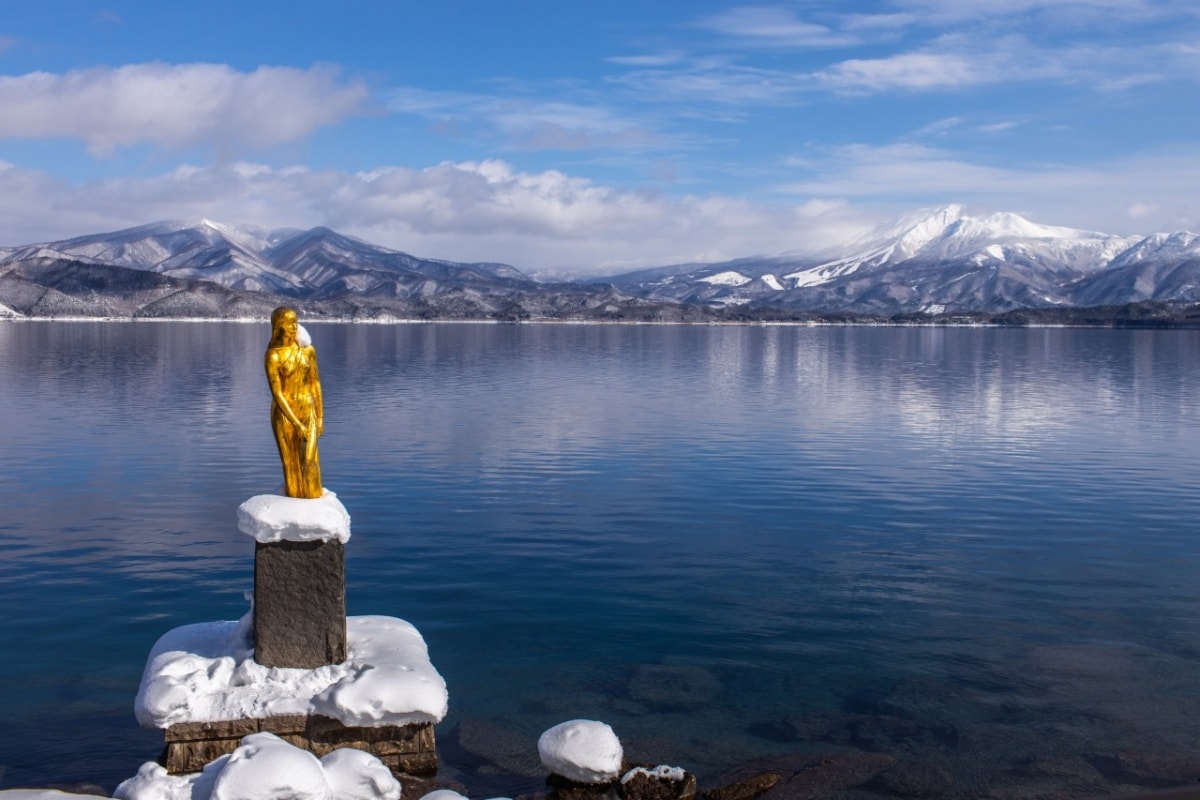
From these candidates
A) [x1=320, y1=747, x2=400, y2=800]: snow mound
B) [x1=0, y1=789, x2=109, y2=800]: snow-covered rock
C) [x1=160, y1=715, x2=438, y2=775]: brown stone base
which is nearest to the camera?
[x1=0, y1=789, x2=109, y2=800]: snow-covered rock

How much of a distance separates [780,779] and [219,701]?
18.6ft

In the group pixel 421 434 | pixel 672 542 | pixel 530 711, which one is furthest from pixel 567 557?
pixel 421 434

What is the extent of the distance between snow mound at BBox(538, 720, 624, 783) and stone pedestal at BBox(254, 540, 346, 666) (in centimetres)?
243

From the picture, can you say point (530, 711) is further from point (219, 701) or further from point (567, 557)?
point (567, 557)

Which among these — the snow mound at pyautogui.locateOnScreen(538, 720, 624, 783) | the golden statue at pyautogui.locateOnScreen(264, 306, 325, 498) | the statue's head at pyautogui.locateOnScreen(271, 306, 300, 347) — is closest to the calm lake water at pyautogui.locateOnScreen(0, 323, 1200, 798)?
the snow mound at pyautogui.locateOnScreen(538, 720, 624, 783)

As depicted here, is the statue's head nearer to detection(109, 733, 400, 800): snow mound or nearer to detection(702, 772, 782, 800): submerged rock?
detection(109, 733, 400, 800): snow mound

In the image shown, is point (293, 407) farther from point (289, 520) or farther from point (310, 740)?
point (310, 740)

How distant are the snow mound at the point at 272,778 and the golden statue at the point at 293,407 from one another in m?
2.65

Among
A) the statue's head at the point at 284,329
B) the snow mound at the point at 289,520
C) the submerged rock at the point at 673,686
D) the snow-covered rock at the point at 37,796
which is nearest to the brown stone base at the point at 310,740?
the snow mound at the point at 289,520

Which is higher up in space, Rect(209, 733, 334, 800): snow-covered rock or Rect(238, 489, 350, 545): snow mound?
Rect(238, 489, 350, 545): snow mound

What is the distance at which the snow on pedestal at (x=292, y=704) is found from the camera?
10.3 metres

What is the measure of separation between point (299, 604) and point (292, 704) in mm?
1040

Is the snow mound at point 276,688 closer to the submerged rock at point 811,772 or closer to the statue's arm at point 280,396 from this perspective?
the statue's arm at point 280,396

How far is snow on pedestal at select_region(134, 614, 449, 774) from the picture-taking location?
1028cm
